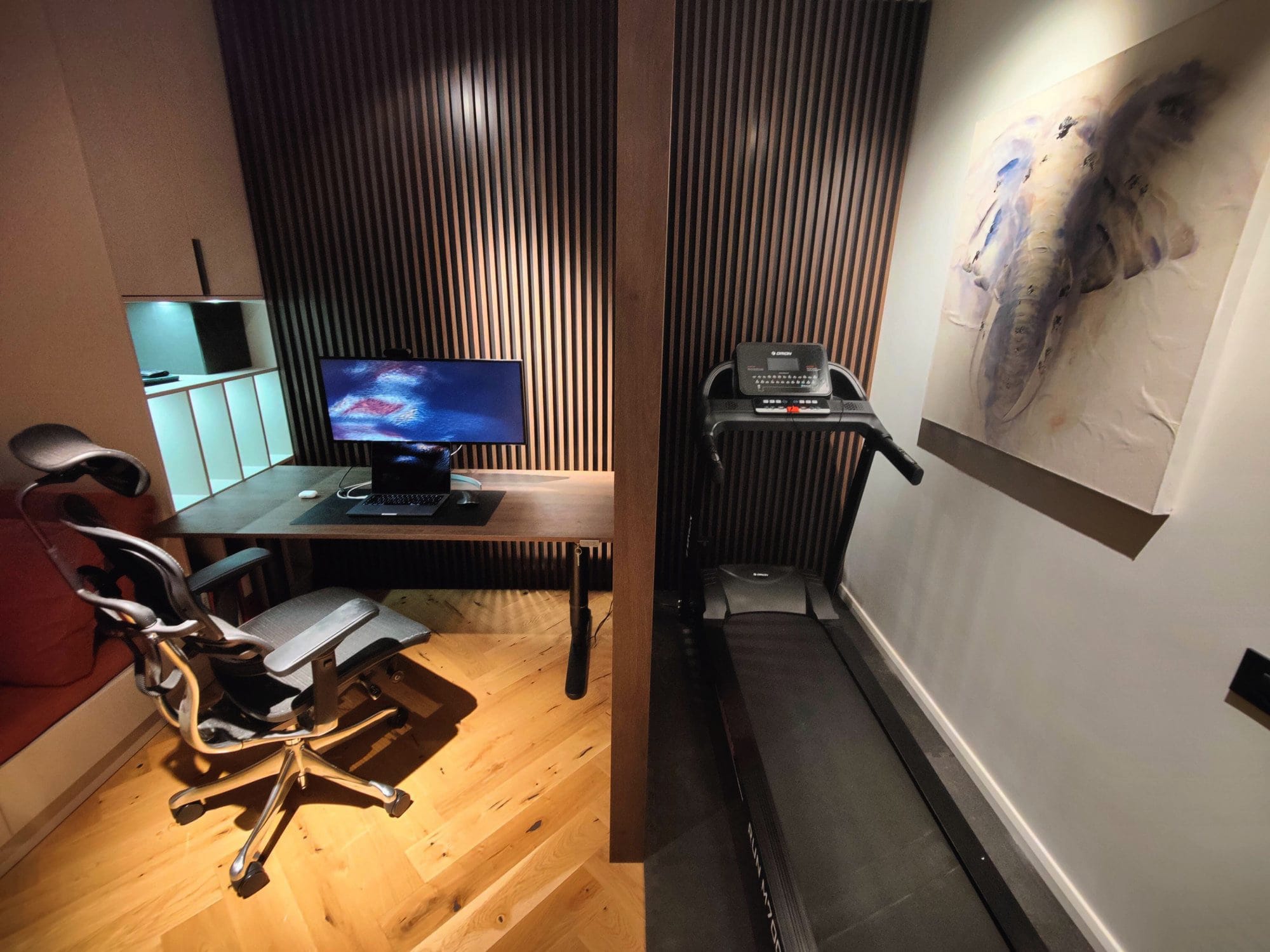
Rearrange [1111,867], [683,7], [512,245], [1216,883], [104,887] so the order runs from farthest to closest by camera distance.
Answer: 1. [512,245]
2. [683,7]
3. [104,887]
4. [1111,867]
5. [1216,883]

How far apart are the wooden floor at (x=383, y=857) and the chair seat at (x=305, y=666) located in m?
0.50

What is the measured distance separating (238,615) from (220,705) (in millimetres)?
289

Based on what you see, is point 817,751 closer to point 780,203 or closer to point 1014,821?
point 1014,821

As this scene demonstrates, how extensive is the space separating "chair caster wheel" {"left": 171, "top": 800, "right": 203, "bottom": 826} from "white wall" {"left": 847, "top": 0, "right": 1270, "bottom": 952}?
267 cm

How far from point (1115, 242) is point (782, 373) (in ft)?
3.80

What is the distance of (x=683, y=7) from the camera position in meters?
2.29

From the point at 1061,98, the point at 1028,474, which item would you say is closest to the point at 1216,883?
the point at 1028,474

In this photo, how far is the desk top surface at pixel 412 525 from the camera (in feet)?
6.49

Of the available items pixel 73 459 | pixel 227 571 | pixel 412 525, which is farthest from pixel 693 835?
pixel 73 459

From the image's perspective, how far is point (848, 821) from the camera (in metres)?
1.64

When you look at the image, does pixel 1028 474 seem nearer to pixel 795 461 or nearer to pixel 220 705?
pixel 795 461

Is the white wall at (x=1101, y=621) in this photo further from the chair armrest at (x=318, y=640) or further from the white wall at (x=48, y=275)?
the white wall at (x=48, y=275)

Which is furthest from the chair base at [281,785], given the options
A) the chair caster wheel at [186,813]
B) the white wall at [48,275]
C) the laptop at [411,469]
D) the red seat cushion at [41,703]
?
the white wall at [48,275]

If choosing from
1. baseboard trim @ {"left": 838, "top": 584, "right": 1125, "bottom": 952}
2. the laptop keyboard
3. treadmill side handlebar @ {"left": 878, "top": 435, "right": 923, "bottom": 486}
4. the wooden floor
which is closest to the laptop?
the laptop keyboard
